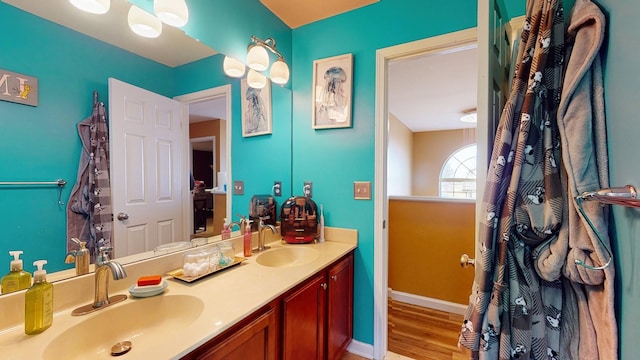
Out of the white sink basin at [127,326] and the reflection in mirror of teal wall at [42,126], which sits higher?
the reflection in mirror of teal wall at [42,126]

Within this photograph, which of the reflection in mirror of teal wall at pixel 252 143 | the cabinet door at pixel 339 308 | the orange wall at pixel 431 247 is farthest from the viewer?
the orange wall at pixel 431 247

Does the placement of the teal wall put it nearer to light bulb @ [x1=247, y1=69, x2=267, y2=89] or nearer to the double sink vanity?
the double sink vanity

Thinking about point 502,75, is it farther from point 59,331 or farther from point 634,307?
point 59,331

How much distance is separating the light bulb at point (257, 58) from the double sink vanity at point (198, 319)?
1.21 m

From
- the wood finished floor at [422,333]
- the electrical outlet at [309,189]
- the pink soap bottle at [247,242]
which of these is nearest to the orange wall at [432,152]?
the wood finished floor at [422,333]

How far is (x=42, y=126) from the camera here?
89cm

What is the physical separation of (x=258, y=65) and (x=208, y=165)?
0.72 metres

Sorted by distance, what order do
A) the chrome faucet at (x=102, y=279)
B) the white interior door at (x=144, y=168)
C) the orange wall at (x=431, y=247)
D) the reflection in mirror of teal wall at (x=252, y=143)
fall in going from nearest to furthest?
the chrome faucet at (x=102, y=279), the white interior door at (x=144, y=168), the reflection in mirror of teal wall at (x=252, y=143), the orange wall at (x=431, y=247)

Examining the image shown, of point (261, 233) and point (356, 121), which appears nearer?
point (261, 233)

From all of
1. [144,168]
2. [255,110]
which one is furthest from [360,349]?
[255,110]

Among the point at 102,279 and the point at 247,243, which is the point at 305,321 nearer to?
the point at 247,243

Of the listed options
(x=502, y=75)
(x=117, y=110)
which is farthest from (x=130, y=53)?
(x=502, y=75)

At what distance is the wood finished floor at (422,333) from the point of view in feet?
6.13

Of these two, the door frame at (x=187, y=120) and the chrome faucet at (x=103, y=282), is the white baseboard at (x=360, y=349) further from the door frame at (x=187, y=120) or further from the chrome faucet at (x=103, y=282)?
the chrome faucet at (x=103, y=282)
